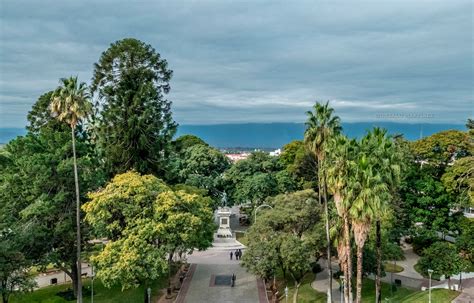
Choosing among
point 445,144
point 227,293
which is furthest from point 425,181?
point 227,293

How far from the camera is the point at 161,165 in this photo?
43.5m

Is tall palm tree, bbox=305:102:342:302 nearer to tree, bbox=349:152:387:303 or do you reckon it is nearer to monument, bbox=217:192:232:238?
tree, bbox=349:152:387:303

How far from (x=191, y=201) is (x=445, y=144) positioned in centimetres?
2517

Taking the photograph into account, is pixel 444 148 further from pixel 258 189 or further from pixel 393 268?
pixel 258 189

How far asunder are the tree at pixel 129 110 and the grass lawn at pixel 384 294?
59.6ft

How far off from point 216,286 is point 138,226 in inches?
410

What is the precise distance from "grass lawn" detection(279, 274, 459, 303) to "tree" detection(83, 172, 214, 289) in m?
9.75

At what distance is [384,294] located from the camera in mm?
32781

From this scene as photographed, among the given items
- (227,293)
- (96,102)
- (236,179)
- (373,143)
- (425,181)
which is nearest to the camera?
(373,143)

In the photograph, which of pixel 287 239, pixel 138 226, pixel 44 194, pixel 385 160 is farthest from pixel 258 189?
pixel 385 160

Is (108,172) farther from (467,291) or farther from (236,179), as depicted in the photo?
(467,291)

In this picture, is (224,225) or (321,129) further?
(224,225)

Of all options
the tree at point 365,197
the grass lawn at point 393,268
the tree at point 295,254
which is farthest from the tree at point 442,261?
the tree at point 365,197

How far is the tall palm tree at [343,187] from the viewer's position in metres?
24.0
